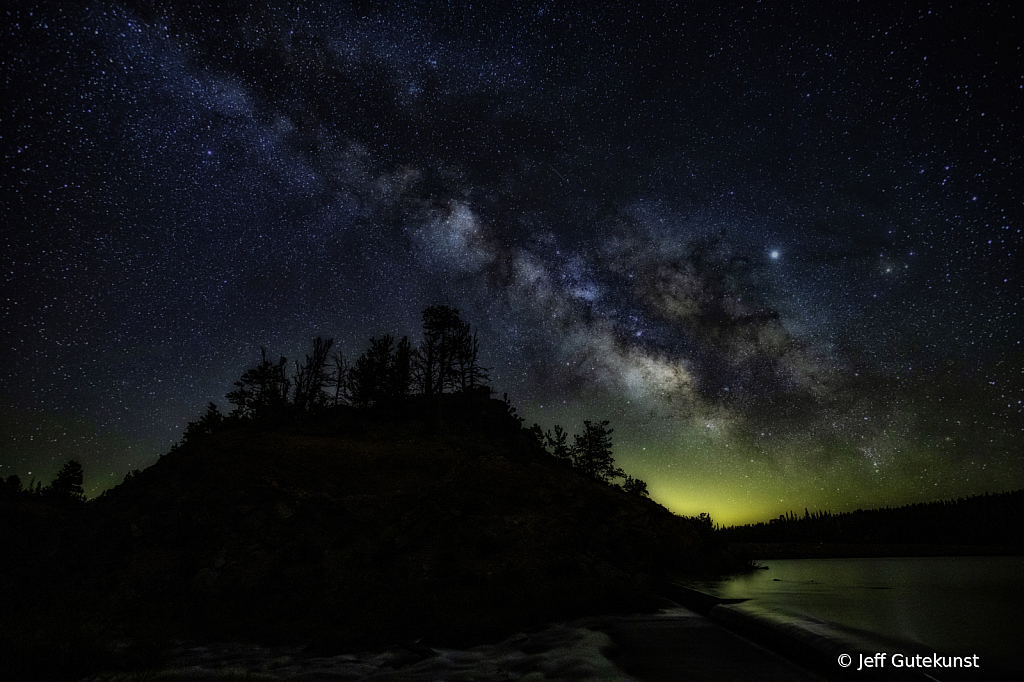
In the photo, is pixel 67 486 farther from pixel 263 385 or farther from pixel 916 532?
pixel 916 532

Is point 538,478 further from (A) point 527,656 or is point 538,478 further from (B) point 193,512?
(A) point 527,656

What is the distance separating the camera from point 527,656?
8.57m

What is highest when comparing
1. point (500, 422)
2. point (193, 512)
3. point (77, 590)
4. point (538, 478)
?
point (500, 422)

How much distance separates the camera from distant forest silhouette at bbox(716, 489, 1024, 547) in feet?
376

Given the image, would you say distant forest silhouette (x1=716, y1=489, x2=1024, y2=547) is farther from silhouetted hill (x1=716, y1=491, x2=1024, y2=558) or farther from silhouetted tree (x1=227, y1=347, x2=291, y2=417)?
silhouetted tree (x1=227, y1=347, x2=291, y2=417)

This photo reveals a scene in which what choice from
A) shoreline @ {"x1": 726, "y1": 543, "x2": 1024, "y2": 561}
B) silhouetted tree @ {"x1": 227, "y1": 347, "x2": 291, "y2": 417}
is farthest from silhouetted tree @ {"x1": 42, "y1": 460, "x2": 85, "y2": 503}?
shoreline @ {"x1": 726, "y1": 543, "x2": 1024, "y2": 561}

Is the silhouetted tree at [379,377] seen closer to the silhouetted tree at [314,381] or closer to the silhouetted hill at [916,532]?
the silhouetted tree at [314,381]

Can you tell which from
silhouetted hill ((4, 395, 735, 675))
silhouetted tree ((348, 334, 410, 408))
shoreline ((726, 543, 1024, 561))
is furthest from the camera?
shoreline ((726, 543, 1024, 561))

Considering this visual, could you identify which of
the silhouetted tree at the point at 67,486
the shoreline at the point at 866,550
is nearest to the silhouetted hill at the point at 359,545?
the silhouetted tree at the point at 67,486

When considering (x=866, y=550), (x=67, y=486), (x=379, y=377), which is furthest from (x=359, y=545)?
(x=866, y=550)

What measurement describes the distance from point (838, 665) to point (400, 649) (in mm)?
8157

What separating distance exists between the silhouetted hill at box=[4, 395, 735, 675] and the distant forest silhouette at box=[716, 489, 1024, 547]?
330 ft

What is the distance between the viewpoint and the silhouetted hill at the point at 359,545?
13594mm

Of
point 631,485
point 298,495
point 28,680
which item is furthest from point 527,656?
point 631,485
